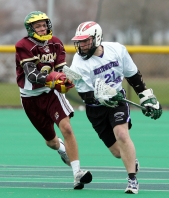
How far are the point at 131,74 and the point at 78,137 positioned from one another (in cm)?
434

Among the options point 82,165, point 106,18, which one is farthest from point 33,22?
point 106,18

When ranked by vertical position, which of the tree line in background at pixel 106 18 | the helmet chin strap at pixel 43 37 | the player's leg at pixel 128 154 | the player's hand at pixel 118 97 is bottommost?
the tree line in background at pixel 106 18

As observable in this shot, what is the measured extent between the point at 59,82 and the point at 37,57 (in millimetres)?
610

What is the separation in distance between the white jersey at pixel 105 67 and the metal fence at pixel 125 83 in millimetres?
8948

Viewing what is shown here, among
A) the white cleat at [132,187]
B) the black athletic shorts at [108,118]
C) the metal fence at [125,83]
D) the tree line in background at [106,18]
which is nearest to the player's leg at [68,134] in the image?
the black athletic shorts at [108,118]

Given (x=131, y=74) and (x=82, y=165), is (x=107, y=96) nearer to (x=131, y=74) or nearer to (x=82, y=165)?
(x=131, y=74)

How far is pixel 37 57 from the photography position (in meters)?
8.49

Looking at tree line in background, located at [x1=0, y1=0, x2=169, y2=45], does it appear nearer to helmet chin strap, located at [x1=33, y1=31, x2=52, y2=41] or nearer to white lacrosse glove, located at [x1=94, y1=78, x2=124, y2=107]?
helmet chin strap, located at [x1=33, y1=31, x2=52, y2=41]

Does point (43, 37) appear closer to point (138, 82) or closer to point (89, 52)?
point (89, 52)

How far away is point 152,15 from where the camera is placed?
3853 centimetres

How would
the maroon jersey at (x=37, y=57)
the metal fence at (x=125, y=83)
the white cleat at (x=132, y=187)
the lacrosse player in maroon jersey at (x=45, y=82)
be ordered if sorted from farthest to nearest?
1. the metal fence at (x=125, y=83)
2. the maroon jersey at (x=37, y=57)
3. the lacrosse player in maroon jersey at (x=45, y=82)
4. the white cleat at (x=132, y=187)

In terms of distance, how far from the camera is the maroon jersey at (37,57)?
8469mm

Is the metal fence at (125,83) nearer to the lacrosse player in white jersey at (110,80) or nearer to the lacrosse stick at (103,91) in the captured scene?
the lacrosse player in white jersey at (110,80)

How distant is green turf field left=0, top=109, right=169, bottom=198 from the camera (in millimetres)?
7793
